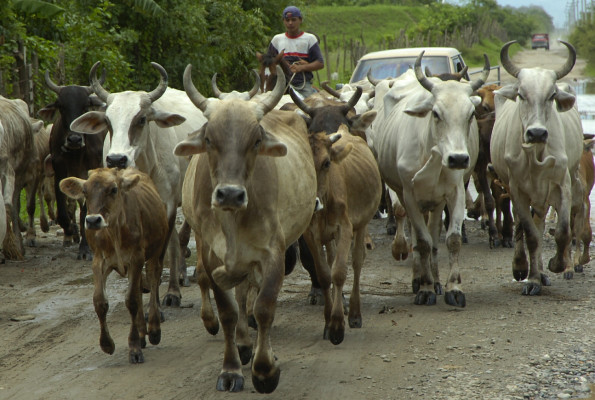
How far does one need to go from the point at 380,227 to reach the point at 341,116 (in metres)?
4.88

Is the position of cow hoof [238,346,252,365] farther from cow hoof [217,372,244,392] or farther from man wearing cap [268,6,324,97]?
man wearing cap [268,6,324,97]

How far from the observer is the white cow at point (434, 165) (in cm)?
765

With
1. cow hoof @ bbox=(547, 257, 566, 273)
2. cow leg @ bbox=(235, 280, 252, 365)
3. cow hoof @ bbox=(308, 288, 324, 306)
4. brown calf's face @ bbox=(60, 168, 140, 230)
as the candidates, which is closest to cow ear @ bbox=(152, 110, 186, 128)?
brown calf's face @ bbox=(60, 168, 140, 230)

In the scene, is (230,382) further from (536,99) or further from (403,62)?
(403,62)

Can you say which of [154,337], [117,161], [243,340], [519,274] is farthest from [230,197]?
[519,274]

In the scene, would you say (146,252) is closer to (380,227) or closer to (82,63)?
(380,227)

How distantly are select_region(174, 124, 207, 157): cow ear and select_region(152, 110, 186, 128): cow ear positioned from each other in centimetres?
246

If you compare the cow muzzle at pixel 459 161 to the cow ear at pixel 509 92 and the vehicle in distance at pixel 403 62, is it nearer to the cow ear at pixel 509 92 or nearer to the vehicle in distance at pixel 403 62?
the cow ear at pixel 509 92

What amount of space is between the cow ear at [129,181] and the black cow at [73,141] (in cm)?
337

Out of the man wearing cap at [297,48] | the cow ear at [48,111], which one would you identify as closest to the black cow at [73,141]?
the cow ear at [48,111]

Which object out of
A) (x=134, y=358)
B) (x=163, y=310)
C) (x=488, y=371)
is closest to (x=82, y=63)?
(x=163, y=310)

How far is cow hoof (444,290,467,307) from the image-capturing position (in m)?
7.69

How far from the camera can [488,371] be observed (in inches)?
227

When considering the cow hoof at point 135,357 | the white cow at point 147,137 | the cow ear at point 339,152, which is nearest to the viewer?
the cow hoof at point 135,357
